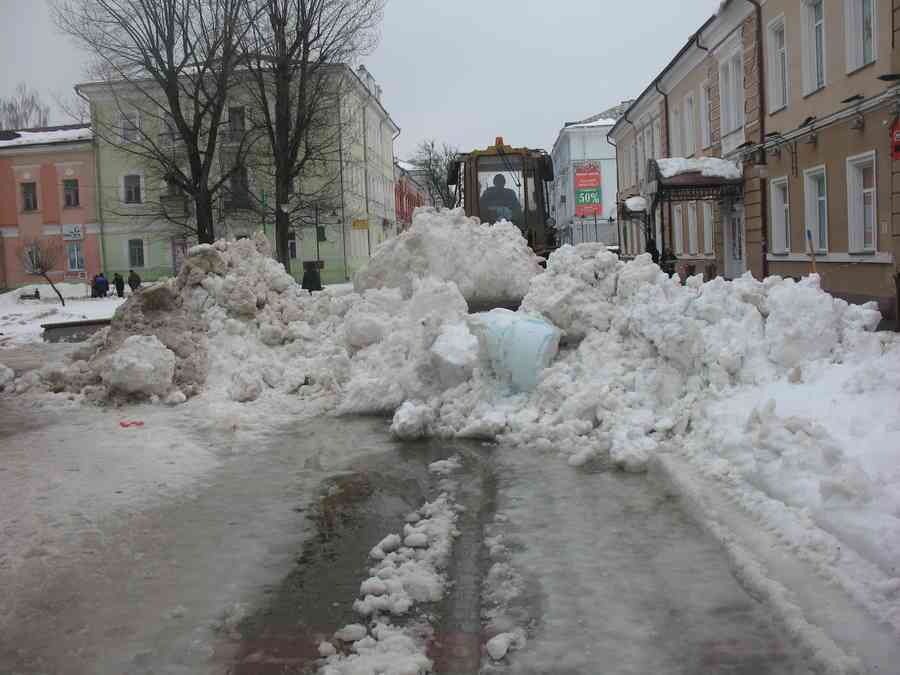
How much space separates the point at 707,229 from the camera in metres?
27.0

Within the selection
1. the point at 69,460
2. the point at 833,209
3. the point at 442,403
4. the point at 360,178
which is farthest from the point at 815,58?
the point at 360,178

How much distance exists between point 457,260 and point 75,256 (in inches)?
1566

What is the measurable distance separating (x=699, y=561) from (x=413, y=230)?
8.59 metres

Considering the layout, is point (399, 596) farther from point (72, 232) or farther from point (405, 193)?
point (405, 193)

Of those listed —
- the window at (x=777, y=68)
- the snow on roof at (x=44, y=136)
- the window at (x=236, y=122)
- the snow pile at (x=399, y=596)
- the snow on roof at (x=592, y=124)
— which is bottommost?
the snow pile at (x=399, y=596)

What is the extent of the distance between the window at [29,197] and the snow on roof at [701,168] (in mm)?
37133

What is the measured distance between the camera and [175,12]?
25516mm

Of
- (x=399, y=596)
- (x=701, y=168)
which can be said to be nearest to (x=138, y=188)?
(x=701, y=168)

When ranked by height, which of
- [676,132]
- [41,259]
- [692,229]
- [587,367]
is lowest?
[587,367]

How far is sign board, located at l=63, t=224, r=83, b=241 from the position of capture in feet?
152

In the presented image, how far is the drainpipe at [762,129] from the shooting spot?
2062 cm

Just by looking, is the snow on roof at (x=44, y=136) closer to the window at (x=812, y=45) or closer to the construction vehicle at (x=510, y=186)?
the construction vehicle at (x=510, y=186)

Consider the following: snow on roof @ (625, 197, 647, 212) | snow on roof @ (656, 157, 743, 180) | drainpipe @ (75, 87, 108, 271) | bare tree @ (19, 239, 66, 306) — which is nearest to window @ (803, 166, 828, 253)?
snow on roof @ (656, 157, 743, 180)

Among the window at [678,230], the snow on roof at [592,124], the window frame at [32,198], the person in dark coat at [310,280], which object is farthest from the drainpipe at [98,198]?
the snow on roof at [592,124]
